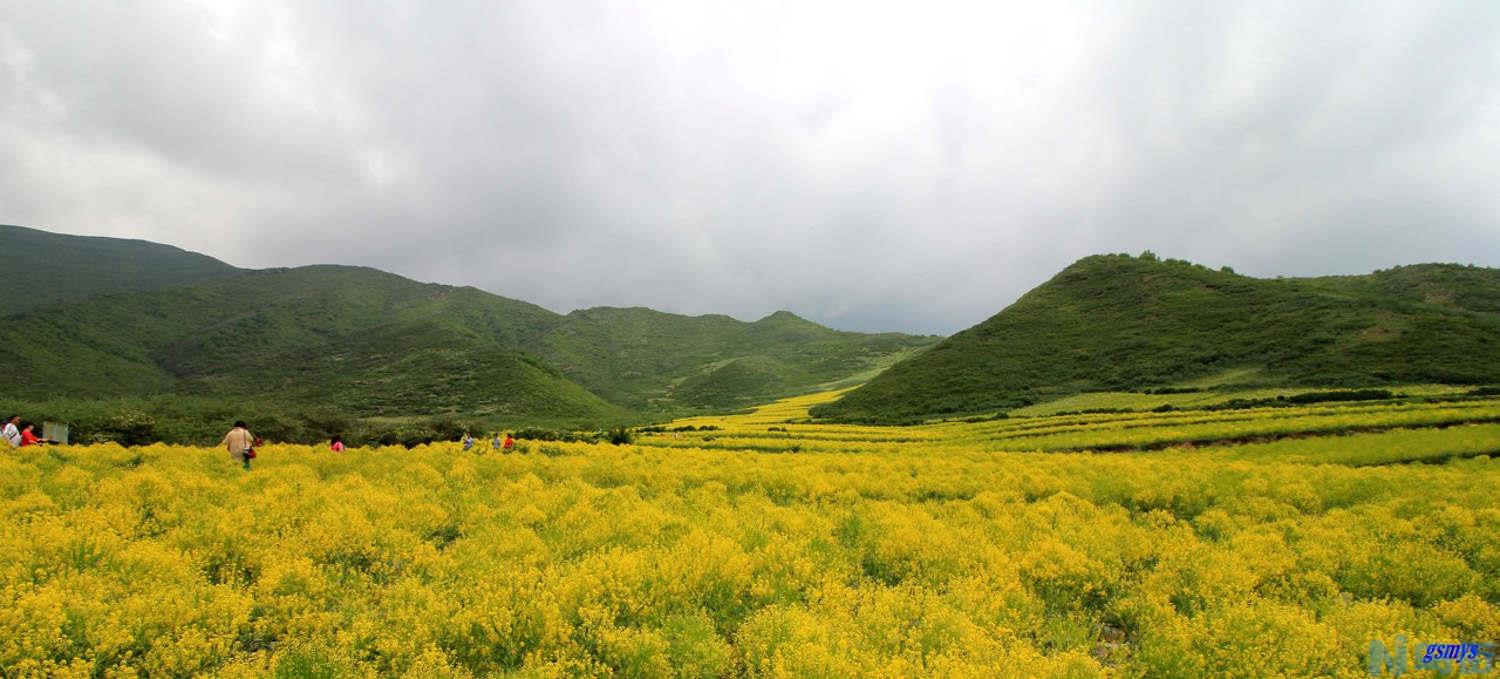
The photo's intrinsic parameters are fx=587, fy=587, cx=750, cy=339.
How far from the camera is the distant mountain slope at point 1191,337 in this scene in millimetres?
60562

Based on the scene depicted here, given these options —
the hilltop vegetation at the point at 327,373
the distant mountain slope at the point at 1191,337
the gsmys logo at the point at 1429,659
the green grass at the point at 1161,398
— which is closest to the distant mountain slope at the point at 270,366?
the hilltop vegetation at the point at 327,373

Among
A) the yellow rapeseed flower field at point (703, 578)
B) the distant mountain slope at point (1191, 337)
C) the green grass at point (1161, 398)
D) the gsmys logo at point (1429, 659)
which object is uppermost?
the distant mountain slope at point (1191, 337)

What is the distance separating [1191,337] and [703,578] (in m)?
93.9

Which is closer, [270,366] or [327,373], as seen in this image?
[327,373]

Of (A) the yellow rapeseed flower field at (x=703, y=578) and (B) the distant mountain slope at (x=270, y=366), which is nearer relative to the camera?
(A) the yellow rapeseed flower field at (x=703, y=578)

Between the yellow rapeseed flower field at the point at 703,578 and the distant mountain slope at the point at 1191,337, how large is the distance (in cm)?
5856

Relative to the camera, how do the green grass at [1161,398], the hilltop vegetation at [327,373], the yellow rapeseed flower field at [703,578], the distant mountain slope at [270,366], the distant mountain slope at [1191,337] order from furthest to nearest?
1. the distant mountain slope at [270,366]
2. the hilltop vegetation at [327,373]
3. the distant mountain slope at [1191,337]
4. the green grass at [1161,398]
5. the yellow rapeseed flower field at [703,578]

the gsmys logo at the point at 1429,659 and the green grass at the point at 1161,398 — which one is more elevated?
the green grass at the point at 1161,398

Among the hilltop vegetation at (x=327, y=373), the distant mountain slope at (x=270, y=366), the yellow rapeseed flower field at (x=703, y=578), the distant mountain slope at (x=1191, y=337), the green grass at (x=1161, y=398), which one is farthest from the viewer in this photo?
the distant mountain slope at (x=270, y=366)

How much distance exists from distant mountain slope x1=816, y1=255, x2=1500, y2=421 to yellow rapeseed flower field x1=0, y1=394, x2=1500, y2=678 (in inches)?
2305

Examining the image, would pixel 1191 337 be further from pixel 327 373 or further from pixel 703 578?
pixel 327 373

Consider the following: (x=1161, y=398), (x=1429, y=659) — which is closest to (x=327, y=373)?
(x=1161, y=398)

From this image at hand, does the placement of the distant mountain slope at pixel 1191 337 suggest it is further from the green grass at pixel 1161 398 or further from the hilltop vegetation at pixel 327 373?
the hilltop vegetation at pixel 327 373

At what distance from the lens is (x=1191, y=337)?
3159 inches
